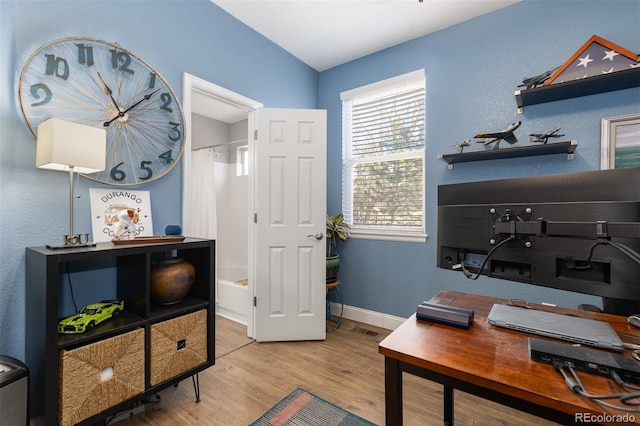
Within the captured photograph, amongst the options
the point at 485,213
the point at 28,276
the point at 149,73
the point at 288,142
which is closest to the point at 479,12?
the point at 288,142

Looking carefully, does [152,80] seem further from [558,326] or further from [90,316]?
[558,326]

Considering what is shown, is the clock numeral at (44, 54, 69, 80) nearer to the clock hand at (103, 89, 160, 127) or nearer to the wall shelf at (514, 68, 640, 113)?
the clock hand at (103, 89, 160, 127)

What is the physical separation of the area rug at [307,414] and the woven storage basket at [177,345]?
526mm

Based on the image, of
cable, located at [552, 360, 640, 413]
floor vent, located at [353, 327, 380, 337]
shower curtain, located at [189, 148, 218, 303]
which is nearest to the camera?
cable, located at [552, 360, 640, 413]

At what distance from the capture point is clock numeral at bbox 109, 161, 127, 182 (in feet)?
5.70

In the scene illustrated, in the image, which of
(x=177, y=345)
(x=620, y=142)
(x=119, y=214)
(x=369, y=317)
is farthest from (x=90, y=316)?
(x=620, y=142)

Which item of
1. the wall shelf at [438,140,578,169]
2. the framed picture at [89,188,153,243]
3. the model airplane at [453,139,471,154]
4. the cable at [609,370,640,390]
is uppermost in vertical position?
the model airplane at [453,139,471,154]

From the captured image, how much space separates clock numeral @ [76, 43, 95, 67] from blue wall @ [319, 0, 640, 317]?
7.26 feet

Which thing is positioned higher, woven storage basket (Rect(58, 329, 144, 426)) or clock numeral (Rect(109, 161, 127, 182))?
clock numeral (Rect(109, 161, 127, 182))

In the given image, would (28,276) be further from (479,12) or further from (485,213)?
(479,12)

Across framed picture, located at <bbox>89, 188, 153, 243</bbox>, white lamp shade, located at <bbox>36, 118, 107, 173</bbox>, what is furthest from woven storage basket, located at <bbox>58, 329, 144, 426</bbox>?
white lamp shade, located at <bbox>36, 118, 107, 173</bbox>

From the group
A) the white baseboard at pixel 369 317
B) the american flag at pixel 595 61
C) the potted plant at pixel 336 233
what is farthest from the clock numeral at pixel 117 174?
the american flag at pixel 595 61

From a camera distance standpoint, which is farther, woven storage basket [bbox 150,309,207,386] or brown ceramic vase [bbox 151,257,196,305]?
brown ceramic vase [bbox 151,257,196,305]

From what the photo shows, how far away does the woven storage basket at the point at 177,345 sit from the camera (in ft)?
5.04
